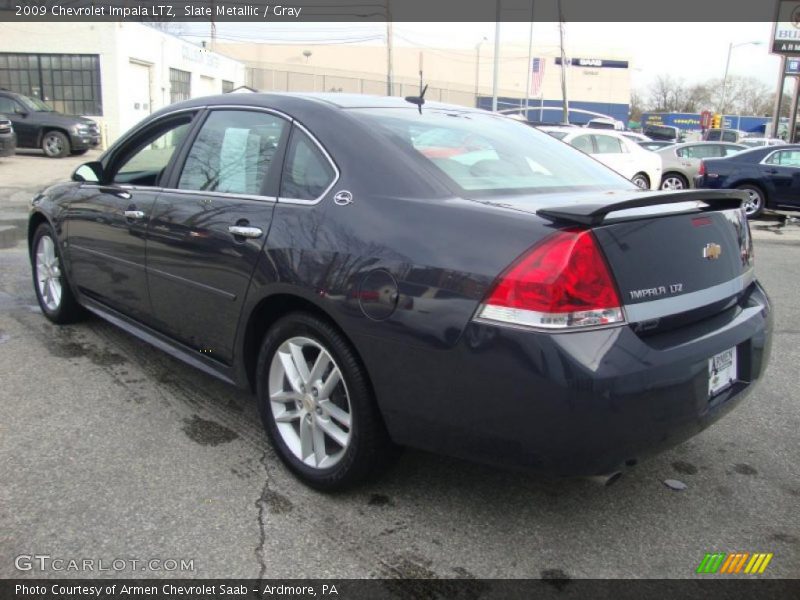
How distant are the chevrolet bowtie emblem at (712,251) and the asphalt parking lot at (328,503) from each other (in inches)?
38.3

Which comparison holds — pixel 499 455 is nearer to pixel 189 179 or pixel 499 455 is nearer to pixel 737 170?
pixel 189 179

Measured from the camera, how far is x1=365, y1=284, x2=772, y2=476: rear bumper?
6.93ft

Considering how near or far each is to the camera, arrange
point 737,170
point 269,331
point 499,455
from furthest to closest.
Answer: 1. point 737,170
2. point 269,331
3. point 499,455

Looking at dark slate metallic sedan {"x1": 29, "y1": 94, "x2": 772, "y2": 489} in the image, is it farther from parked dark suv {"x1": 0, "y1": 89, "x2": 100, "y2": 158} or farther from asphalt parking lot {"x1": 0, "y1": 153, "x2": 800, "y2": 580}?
parked dark suv {"x1": 0, "y1": 89, "x2": 100, "y2": 158}

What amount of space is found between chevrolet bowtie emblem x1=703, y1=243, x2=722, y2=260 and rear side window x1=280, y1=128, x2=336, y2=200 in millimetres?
1472

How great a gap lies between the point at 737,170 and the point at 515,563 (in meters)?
13.0

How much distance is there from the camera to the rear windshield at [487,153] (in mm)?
2824

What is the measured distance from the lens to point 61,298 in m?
4.85

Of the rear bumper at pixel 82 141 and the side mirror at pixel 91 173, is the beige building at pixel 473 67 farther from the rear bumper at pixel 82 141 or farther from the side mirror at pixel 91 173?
the side mirror at pixel 91 173

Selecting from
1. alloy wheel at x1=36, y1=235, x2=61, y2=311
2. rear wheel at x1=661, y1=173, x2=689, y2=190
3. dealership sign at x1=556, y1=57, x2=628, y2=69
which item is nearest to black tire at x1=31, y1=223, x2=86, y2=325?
alloy wheel at x1=36, y1=235, x2=61, y2=311

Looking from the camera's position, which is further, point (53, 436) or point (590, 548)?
point (53, 436)

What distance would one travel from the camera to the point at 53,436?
3.28m


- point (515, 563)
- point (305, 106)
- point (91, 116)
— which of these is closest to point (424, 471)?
point (515, 563)

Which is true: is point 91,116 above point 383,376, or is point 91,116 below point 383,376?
above
